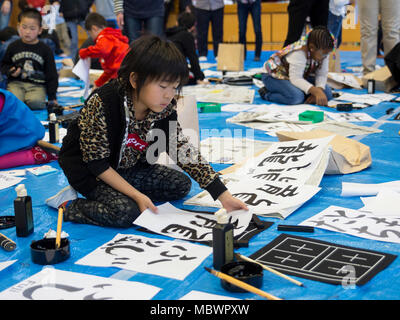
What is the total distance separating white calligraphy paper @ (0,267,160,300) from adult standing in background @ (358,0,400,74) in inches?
168

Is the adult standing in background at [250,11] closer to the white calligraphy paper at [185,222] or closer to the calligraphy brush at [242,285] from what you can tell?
the white calligraphy paper at [185,222]

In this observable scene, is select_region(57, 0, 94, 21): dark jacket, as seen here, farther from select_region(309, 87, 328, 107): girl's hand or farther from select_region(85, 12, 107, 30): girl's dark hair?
select_region(309, 87, 328, 107): girl's hand

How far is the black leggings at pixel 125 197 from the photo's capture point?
178 centimetres

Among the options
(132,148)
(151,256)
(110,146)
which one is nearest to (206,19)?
(132,148)

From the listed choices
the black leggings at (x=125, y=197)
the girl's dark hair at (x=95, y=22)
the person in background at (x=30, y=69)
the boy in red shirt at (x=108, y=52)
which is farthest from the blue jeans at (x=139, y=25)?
the black leggings at (x=125, y=197)

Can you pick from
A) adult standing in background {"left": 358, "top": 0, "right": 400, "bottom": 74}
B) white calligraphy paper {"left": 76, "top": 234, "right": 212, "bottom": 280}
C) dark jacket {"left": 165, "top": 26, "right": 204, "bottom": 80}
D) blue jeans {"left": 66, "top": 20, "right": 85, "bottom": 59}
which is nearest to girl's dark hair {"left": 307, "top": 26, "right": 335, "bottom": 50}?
adult standing in background {"left": 358, "top": 0, "right": 400, "bottom": 74}

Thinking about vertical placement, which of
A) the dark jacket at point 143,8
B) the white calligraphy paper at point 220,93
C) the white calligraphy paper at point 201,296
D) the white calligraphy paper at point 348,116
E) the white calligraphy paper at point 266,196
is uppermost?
the dark jacket at point 143,8

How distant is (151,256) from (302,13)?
336 cm

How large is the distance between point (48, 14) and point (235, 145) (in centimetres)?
480

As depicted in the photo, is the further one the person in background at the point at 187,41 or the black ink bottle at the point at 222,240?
the person in background at the point at 187,41

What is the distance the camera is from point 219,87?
4.97 m

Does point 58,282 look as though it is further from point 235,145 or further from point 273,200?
point 235,145

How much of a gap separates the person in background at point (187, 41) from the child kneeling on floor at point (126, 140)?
3.20 metres

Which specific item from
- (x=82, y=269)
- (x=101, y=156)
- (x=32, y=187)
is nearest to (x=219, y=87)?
(x=32, y=187)
